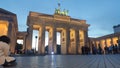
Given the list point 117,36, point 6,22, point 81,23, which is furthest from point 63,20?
point 6,22

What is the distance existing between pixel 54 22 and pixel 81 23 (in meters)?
12.8

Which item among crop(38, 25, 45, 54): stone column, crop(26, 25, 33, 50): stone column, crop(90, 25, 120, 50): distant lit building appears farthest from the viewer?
crop(90, 25, 120, 50): distant lit building

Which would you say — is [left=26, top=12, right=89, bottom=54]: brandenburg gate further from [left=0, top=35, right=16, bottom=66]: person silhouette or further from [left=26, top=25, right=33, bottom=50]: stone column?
[left=0, top=35, right=16, bottom=66]: person silhouette

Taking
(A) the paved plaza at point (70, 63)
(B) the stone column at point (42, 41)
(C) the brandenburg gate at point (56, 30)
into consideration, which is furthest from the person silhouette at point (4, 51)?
(B) the stone column at point (42, 41)

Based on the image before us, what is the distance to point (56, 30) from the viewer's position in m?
63.6

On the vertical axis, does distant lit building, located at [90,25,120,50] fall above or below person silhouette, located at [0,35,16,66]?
above

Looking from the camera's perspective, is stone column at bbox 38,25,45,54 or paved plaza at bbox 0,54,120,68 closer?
paved plaza at bbox 0,54,120,68

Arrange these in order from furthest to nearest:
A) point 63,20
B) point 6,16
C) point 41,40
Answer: point 63,20 → point 41,40 → point 6,16

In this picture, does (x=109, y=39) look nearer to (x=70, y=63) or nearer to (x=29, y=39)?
(x=29, y=39)

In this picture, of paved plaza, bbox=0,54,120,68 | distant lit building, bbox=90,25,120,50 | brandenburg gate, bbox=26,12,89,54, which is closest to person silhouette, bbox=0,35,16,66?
paved plaza, bbox=0,54,120,68

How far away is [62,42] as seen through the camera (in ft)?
221

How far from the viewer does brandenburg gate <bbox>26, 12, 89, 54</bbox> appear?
58.0 metres

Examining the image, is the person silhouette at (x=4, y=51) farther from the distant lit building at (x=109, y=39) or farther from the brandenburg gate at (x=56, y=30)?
the distant lit building at (x=109, y=39)

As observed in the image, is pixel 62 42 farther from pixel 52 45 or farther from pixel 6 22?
pixel 6 22
